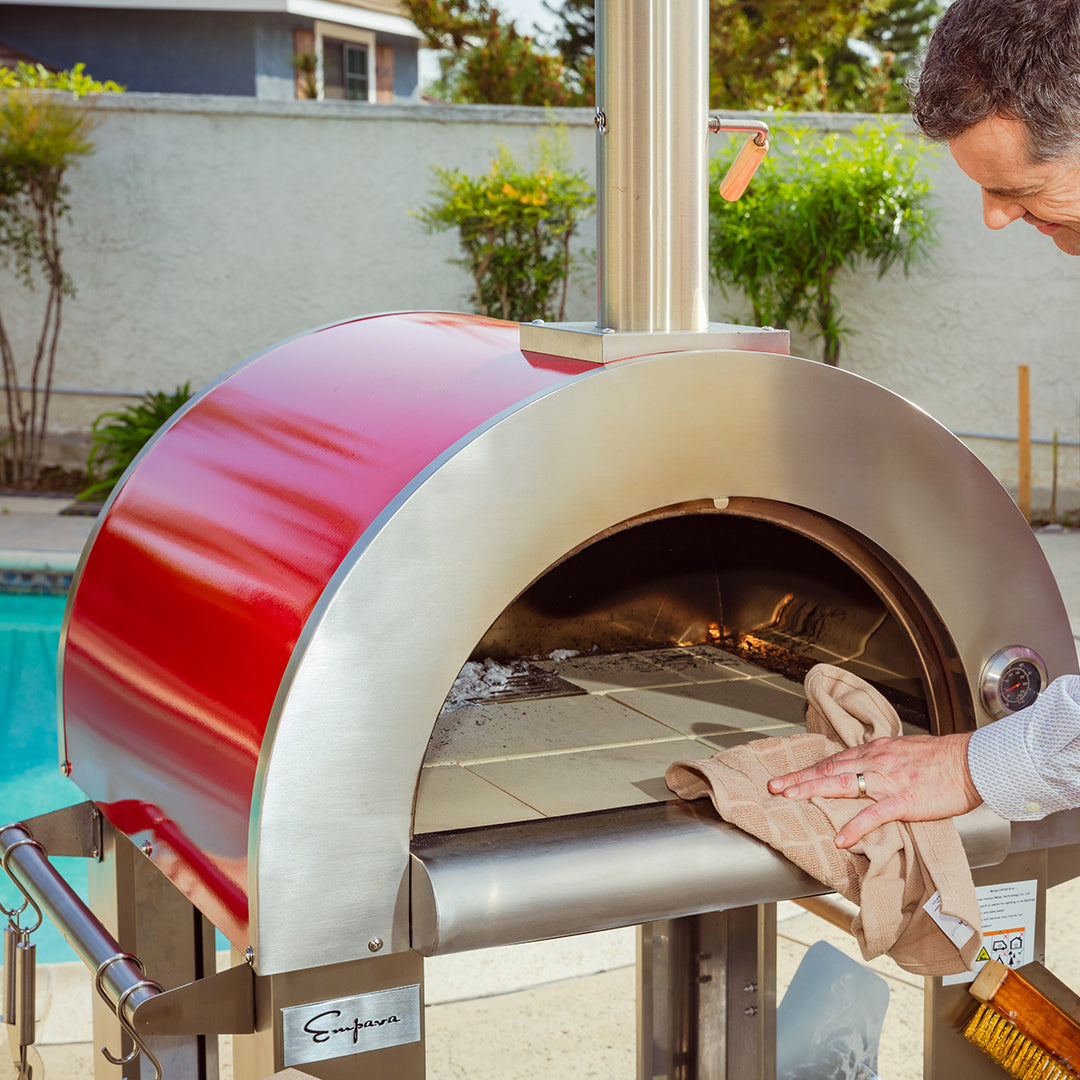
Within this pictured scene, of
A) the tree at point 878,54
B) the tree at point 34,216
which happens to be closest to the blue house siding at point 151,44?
the tree at point 34,216

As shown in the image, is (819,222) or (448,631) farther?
(819,222)

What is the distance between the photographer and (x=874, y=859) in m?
1.19

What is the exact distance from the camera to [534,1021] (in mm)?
2719

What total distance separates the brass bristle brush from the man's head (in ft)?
2.54

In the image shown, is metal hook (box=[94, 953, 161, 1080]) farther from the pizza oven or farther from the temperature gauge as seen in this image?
the temperature gauge

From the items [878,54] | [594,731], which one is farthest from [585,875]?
[878,54]

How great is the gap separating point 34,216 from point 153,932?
7193 millimetres

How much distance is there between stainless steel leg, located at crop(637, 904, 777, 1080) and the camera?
200 cm

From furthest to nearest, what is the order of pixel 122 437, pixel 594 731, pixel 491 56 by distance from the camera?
pixel 491 56, pixel 122 437, pixel 594 731

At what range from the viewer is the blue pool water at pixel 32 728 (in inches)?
167

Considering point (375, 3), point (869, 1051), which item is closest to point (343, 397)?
point (869, 1051)

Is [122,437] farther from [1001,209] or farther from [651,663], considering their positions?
[1001,209]

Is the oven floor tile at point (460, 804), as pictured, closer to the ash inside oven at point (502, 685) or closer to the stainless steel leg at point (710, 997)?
the ash inside oven at point (502, 685)

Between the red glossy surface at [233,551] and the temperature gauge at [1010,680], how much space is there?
550mm
